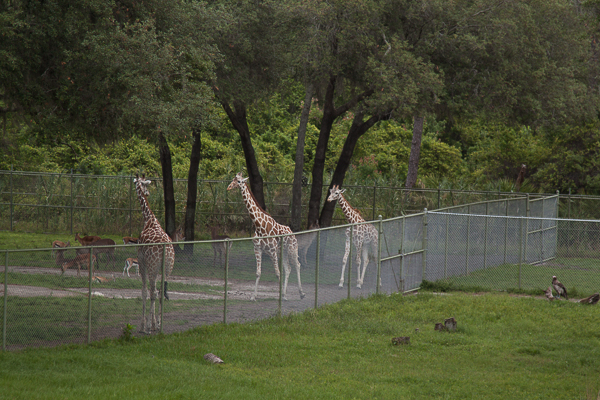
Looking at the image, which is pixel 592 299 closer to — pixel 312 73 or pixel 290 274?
pixel 290 274

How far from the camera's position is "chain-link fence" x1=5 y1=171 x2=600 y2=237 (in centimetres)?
2808

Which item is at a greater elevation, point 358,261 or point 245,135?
point 245,135

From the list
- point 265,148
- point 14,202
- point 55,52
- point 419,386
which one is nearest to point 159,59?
point 55,52

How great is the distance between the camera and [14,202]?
29.3 m

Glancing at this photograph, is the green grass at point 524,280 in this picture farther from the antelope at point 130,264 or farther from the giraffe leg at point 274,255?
the antelope at point 130,264

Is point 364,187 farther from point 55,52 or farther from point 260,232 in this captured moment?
point 55,52

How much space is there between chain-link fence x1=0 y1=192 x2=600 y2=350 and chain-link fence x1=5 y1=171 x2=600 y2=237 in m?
4.80

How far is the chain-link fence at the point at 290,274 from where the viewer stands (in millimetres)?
10648

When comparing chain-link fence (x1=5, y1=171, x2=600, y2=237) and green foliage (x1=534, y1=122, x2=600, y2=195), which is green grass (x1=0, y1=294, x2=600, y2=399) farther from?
green foliage (x1=534, y1=122, x2=600, y2=195)

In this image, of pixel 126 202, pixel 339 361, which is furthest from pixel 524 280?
pixel 126 202

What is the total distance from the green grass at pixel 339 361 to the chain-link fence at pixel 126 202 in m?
13.9

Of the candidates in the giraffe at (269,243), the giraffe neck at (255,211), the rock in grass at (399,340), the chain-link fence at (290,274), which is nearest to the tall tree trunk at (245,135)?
the giraffe at (269,243)

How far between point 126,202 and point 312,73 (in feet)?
35.6

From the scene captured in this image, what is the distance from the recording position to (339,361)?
10.6 m
